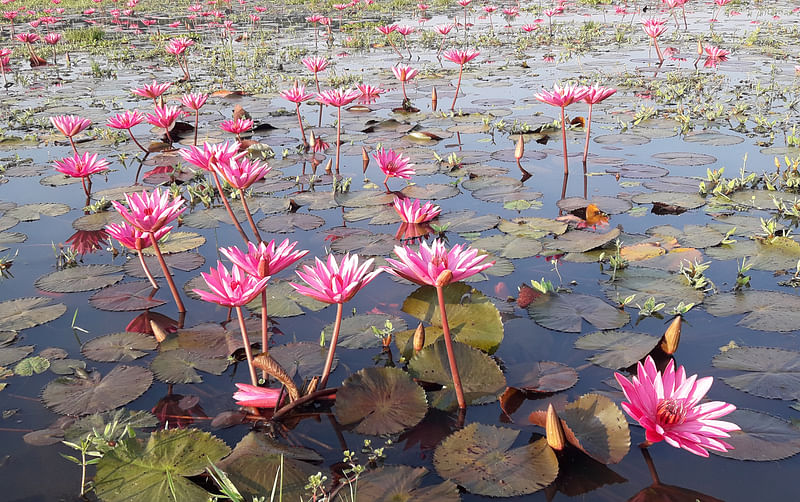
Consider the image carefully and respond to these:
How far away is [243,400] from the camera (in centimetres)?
199

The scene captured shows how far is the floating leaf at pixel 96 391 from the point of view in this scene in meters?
2.12

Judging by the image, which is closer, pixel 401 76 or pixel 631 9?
pixel 401 76

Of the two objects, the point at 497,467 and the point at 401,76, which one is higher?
the point at 401,76

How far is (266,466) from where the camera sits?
1752mm

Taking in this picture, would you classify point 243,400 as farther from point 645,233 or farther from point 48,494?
point 645,233

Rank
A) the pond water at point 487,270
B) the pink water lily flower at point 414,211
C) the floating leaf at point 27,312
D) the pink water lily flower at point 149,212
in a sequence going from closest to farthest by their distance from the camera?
the pond water at point 487,270 < the pink water lily flower at point 149,212 < the floating leaf at point 27,312 < the pink water lily flower at point 414,211

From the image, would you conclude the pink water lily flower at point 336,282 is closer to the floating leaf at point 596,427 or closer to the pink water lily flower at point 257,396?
the pink water lily flower at point 257,396

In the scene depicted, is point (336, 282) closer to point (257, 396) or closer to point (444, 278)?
point (444, 278)

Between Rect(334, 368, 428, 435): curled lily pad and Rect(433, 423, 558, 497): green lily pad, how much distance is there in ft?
0.59

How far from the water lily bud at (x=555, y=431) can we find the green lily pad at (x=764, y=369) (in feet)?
2.61

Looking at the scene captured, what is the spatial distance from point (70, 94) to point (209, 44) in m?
5.22

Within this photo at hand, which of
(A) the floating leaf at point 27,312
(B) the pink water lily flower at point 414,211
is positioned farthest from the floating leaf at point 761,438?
(A) the floating leaf at point 27,312

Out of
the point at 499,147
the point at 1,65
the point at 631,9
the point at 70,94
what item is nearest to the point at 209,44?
the point at 1,65

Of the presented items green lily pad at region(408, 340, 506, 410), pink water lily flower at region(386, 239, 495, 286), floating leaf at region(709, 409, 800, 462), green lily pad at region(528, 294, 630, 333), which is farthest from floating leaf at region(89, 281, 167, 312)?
floating leaf at region(709, 409, 800, 462)
